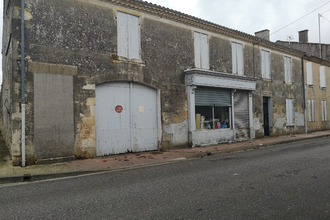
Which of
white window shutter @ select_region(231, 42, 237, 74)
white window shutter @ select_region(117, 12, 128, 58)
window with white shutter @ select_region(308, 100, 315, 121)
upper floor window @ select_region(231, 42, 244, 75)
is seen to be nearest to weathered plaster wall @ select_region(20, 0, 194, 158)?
white window shutter @ select_region(117, 12, 128, 58)

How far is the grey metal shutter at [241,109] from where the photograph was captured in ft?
46.9

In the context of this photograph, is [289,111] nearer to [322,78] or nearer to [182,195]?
[322,78]

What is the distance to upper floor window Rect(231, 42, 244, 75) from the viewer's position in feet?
47.2

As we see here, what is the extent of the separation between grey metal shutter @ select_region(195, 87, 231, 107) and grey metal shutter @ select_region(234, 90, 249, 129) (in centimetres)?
72

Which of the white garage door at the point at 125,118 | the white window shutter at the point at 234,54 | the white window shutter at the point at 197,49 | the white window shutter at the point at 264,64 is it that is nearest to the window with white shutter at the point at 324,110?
the white window shutter at the point at 264,64

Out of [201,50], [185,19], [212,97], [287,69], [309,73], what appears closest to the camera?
[185,19]

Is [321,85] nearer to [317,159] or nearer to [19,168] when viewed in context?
[317,159]

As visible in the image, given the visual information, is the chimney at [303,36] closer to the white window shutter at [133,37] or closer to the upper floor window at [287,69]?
the upper floor window at [287,69]

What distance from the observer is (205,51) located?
42.3 ft

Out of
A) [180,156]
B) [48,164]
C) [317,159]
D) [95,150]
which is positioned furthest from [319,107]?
[48,164]

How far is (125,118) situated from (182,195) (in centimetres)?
600

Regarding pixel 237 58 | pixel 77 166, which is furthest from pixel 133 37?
pixel 237 58

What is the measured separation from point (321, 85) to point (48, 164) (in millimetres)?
22120

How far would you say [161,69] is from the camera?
36.6 feet
